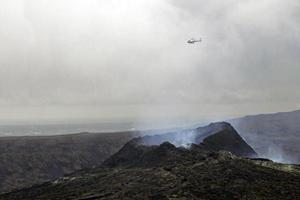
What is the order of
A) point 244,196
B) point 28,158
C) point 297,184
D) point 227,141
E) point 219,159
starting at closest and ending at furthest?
point 244,196 < point 297,184 < point 219,159 < point 227,141 < point 28,158

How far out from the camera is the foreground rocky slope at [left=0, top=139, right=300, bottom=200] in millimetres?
69875

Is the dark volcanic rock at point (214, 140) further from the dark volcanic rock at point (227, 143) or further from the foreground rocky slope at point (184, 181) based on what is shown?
the foreground rocky slope at point (184, 181)

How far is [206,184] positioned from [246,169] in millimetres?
9846

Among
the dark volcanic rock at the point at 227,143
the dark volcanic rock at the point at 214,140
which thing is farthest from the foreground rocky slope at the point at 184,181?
the dark volcanic rock at the point at 214,140

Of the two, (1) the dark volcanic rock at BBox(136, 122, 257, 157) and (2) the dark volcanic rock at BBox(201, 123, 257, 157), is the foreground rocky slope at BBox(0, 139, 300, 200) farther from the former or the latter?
(1) the dark volcanic rock at BBox(136, 122, 257, 157)

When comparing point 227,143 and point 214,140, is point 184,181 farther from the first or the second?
point 227,143

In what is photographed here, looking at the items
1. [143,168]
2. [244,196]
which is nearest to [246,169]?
[244,196]

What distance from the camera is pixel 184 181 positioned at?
75375 millimetres

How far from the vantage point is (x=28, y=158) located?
198m

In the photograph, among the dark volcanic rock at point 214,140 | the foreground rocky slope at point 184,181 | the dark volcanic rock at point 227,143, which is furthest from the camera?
the dark volcanic rock at point 214,140

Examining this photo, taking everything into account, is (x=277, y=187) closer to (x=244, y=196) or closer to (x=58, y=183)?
(x=244, y=196)

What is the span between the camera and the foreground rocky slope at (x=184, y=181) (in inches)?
2751

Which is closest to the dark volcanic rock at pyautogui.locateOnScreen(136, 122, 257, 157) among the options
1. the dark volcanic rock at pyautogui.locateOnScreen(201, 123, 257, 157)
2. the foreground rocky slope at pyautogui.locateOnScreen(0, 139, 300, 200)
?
the dark volcanic rock at pyautogui.locateOnScreen(201, 123, 257, 157)

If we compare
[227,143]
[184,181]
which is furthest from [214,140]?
[184,181]
